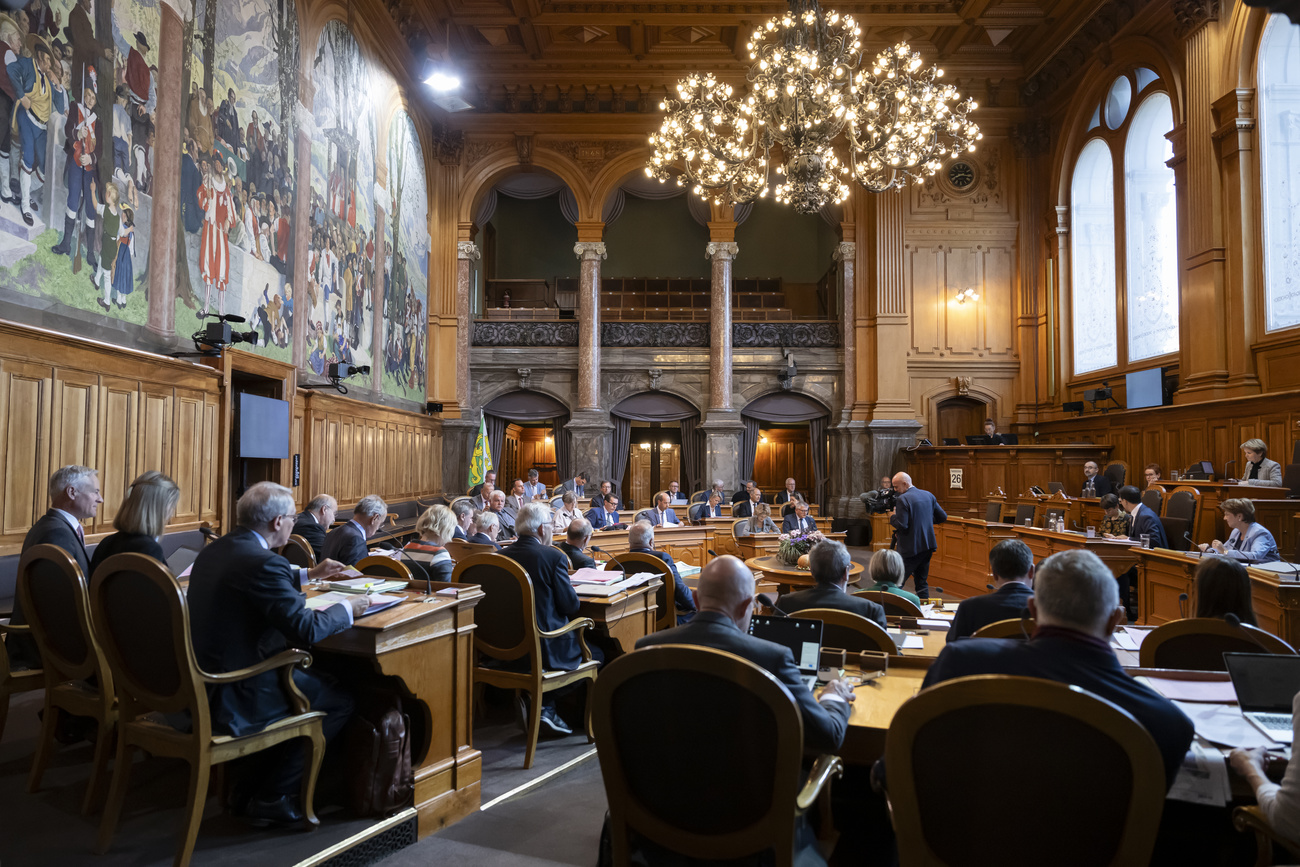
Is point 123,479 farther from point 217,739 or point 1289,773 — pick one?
point 1289,773

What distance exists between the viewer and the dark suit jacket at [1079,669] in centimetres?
166

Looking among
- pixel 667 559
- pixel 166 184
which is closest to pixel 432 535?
pixel 667 559

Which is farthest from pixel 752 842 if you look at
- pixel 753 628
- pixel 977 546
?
pixel 977 546

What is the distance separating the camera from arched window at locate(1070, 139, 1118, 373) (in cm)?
1255

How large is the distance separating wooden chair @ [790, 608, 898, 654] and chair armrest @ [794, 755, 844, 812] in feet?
2.66

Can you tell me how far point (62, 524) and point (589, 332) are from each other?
1166cm

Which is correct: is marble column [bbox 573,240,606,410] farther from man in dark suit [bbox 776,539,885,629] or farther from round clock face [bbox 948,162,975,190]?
man in dark suit [bbox 776,539,885,629]

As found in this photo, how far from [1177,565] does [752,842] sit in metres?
5.45

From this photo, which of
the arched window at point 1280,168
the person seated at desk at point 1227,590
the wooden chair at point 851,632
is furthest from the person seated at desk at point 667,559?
the arched window at point 1280,168

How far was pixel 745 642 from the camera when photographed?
1985 millimetres

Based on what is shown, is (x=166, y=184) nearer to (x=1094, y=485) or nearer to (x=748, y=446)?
(x=748, y=446)

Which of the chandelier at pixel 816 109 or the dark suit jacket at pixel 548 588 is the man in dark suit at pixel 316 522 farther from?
the chandelier at pixel 816 109

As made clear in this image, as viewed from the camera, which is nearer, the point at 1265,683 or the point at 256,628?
the point at 1265,683

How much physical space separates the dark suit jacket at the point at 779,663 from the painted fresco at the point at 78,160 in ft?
16.9
